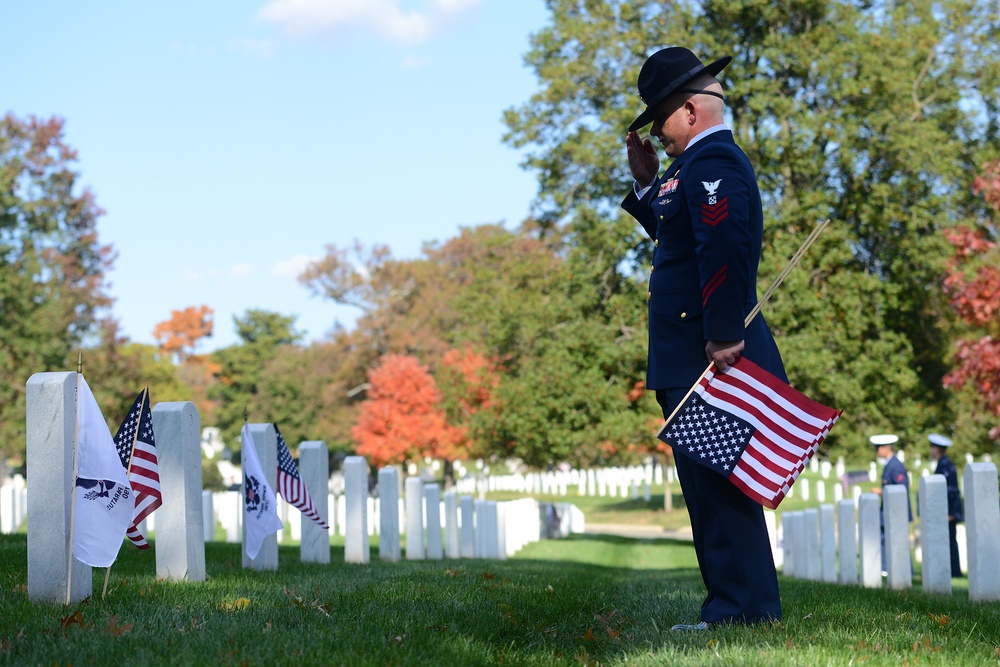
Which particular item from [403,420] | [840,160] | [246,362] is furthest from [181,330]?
[840,160]

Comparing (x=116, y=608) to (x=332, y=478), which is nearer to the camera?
(x=116, y=608)

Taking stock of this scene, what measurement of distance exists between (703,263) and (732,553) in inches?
52.0

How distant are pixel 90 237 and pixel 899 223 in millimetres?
27311

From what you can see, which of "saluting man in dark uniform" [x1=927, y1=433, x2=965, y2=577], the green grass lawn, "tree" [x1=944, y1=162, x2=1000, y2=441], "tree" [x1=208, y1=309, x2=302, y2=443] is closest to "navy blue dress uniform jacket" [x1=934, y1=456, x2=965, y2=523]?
"saluting man in dark uniform" [x1=927, y1=433, x2=965, y2=577]

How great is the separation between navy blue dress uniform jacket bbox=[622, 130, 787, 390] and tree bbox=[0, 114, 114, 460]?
3135cm

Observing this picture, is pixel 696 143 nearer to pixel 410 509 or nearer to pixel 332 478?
pixel 410 509

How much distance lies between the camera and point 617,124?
2288 cm

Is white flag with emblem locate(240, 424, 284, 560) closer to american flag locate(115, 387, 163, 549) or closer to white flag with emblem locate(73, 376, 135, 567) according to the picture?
american flag locate(115, 387, 163, 549)

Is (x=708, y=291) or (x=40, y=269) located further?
(x=40, y=269)

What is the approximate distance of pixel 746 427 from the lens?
4.94 metres

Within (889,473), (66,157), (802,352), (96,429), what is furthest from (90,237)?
(96,429)

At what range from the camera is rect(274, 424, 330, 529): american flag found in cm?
917

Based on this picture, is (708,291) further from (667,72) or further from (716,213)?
(667,72)

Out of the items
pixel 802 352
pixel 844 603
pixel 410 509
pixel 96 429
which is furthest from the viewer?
pixel 802 352
